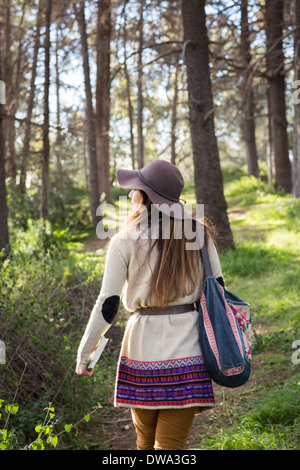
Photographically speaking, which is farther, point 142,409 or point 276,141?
point 276,141

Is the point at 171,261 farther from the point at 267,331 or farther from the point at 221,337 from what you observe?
the point at 267,331

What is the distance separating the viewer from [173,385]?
106 inches

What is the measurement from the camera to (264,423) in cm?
411

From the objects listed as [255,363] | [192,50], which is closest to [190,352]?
[255,363]

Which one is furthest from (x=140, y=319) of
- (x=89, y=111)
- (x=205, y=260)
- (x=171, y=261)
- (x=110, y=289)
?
(x=89, y=111)

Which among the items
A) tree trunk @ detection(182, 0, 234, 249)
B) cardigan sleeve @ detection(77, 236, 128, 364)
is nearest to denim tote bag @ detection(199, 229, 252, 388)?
cardigan sleeve @ detection(77, 236, 128, 364)

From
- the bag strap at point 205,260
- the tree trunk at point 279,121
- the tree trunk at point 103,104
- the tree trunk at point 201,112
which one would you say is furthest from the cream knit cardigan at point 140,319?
the tree trunk at point 103,104

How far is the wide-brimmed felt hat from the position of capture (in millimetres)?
2789

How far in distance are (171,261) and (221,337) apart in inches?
17.3

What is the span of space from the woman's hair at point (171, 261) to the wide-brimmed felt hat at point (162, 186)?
49mm

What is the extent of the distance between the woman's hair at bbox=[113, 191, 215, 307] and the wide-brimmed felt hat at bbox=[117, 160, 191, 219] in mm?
49

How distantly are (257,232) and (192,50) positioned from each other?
4.34 m

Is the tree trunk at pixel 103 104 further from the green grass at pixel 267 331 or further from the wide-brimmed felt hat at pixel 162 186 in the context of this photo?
the wide-brimmed felt hat at pixel 162 186
